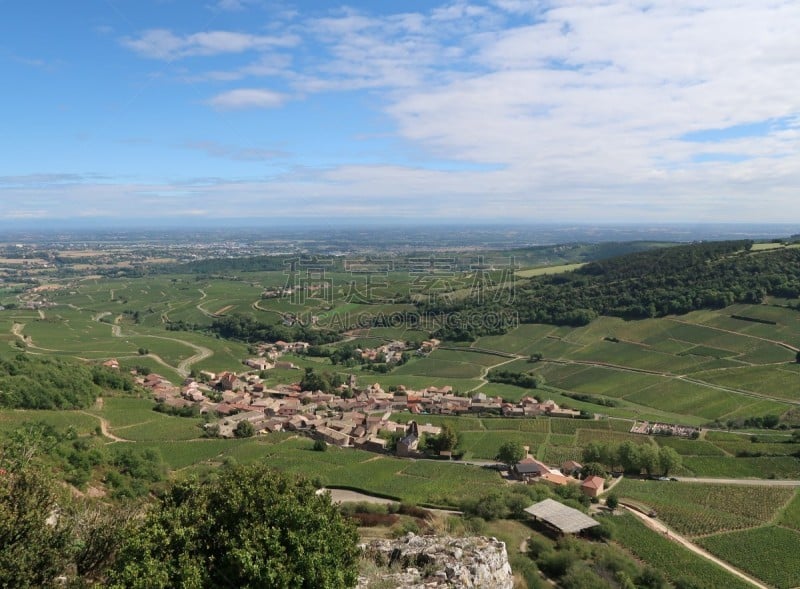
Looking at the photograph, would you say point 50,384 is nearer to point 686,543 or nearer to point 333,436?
point 333,436

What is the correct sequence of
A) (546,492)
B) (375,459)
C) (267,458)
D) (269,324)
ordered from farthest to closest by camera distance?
(269,324) → (375,459) → (267,458) → (546,492)

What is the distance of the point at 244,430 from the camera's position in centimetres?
4138

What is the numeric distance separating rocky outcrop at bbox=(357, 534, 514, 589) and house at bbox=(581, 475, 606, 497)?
1895cm

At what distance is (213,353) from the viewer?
77250 millimetres

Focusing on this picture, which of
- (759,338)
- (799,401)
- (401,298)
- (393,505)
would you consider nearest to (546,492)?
(393,505)

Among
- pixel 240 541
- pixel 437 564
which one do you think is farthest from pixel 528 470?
pixel 240 541

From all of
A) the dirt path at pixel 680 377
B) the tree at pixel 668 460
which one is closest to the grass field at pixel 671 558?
the tree at pixel 668 460

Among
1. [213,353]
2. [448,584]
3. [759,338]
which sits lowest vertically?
[213,353]

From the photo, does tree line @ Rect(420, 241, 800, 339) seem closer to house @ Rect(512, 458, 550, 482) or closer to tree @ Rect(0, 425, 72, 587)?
house @ Rect(512, 458, 550, 482)

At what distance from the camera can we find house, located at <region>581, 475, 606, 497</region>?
29984 mm

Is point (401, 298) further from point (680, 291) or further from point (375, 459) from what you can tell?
point (375, 459)

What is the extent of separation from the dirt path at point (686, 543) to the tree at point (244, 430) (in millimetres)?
28570

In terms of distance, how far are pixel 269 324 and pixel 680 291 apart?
72.3 meters

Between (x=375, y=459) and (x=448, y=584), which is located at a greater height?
(x=448, y=584)
